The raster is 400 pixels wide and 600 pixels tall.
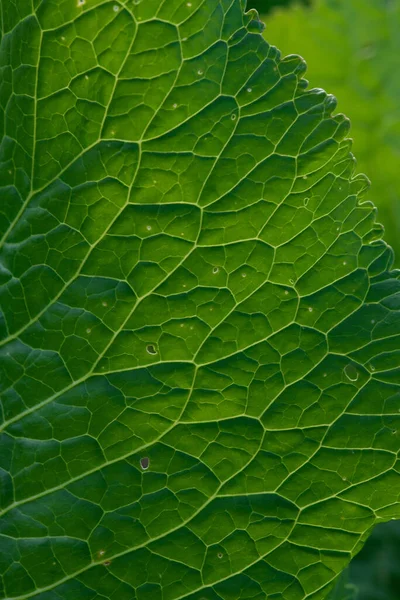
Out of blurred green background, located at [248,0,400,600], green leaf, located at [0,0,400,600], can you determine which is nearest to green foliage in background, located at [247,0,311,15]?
blurred green background, located at [248,0,400,600]

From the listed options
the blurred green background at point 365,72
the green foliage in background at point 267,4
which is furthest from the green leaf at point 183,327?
the green foliage in background at point 267,4

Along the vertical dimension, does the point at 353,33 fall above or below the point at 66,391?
above

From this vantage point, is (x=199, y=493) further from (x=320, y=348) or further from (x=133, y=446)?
(x=320, y=348)

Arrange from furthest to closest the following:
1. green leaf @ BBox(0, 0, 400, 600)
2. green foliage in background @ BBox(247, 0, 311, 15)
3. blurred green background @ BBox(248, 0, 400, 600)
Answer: green foliage in background @ BBox(247, 0, 311, 15) < blurred green background @ BBox(248, 0, 400, 600) < green leaf @ BBox(0, 0, 400, 600)

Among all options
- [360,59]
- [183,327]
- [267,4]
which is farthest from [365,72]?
[183,327]

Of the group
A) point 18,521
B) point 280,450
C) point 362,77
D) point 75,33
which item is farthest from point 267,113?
point 362,77

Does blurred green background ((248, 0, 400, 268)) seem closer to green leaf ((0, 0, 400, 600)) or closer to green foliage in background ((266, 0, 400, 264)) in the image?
green foliage in background ((266, 0, 400, 264))

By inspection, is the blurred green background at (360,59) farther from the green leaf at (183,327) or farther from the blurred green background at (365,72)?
the green leaf at (183,327)
